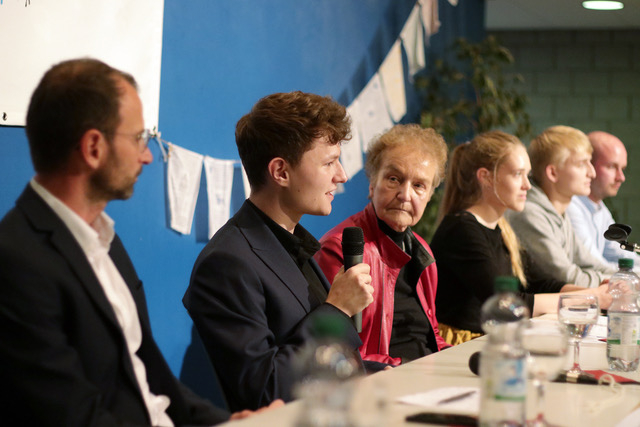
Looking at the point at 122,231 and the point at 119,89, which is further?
the point at 122,231

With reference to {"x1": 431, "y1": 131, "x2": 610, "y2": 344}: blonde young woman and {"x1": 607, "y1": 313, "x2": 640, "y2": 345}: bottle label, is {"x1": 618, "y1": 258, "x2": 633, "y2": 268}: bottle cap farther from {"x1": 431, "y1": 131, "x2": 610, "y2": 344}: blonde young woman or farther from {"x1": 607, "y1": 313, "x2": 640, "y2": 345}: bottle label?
{"x1": 431, "y1": 131, "x2": 610, "y2": 344}: blonde young woman

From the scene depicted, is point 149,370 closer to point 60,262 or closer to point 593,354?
point 60,262

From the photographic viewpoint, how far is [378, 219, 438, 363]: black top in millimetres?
2369

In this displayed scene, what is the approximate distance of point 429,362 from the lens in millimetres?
1830

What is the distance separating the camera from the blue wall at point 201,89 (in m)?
2.64

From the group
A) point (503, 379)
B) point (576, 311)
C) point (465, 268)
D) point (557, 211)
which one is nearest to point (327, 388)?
point (503, 379)

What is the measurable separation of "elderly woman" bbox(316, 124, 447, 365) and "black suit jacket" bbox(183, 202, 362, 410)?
466 millimetres

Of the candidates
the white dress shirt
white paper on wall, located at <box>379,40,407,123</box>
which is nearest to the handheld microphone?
the white dress shirt

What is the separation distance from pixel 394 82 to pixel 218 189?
2.03 metres

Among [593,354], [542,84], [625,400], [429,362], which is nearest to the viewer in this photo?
[625,400]

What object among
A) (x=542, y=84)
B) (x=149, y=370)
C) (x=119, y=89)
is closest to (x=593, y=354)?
(x=149, y=370)

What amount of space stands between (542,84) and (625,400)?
641 centimetres

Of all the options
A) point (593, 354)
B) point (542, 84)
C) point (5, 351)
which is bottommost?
point (593, 354)

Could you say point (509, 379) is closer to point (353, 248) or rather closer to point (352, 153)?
point (353, 248)
